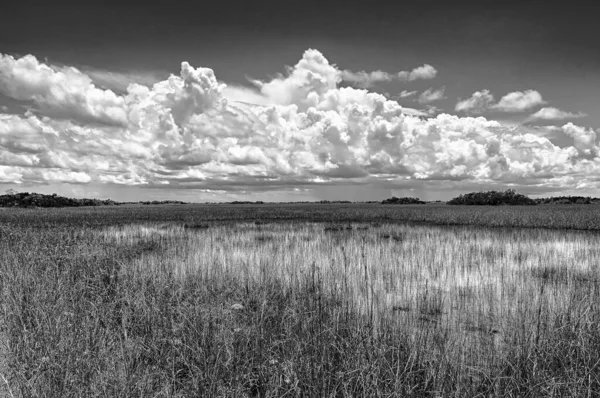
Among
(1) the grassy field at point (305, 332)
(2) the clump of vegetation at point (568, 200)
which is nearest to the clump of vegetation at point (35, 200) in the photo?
(1) the grassy field at point (305, 332)

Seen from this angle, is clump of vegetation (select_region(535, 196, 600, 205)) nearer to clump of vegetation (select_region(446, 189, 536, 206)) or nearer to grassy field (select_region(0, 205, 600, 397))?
clump of vegetation (select_region(446, 189, 536, 206))

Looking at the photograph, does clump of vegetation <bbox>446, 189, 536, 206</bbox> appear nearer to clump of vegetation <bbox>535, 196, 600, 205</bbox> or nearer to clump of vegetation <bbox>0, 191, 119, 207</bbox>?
clump of vegetation <bbox>535, 196, 600, 205</bbox>

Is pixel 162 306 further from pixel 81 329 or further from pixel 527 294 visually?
pixel 527 294

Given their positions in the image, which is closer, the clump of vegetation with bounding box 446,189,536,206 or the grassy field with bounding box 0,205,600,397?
the grassy field with bounding box 0,205,600,397

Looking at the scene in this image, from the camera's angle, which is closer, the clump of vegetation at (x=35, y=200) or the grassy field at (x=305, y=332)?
the grassy field at (x=305, y=332)

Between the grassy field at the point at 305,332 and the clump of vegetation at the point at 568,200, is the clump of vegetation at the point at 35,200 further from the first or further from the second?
the clump of vegetation at the point at 568,200

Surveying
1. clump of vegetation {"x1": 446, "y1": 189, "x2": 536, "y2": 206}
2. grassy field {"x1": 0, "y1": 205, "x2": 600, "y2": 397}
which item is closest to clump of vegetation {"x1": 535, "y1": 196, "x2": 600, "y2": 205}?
clump of vegetation {"x1": 446, "y1": 189, "x2": 536, "y2": 206}

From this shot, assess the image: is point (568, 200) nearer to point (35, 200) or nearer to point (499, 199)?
point (499, 199)

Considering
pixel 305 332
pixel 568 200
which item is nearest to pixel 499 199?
pixel 568 200

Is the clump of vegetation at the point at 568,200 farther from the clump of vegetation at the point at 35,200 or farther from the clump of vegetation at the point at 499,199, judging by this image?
the clump of vegetation at the point at 35,200

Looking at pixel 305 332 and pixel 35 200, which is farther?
pixel 35 200

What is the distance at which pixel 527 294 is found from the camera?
8.80m

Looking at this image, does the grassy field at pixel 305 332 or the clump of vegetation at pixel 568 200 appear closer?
the grassy field at pixel 305 332

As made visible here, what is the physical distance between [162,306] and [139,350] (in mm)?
1659
